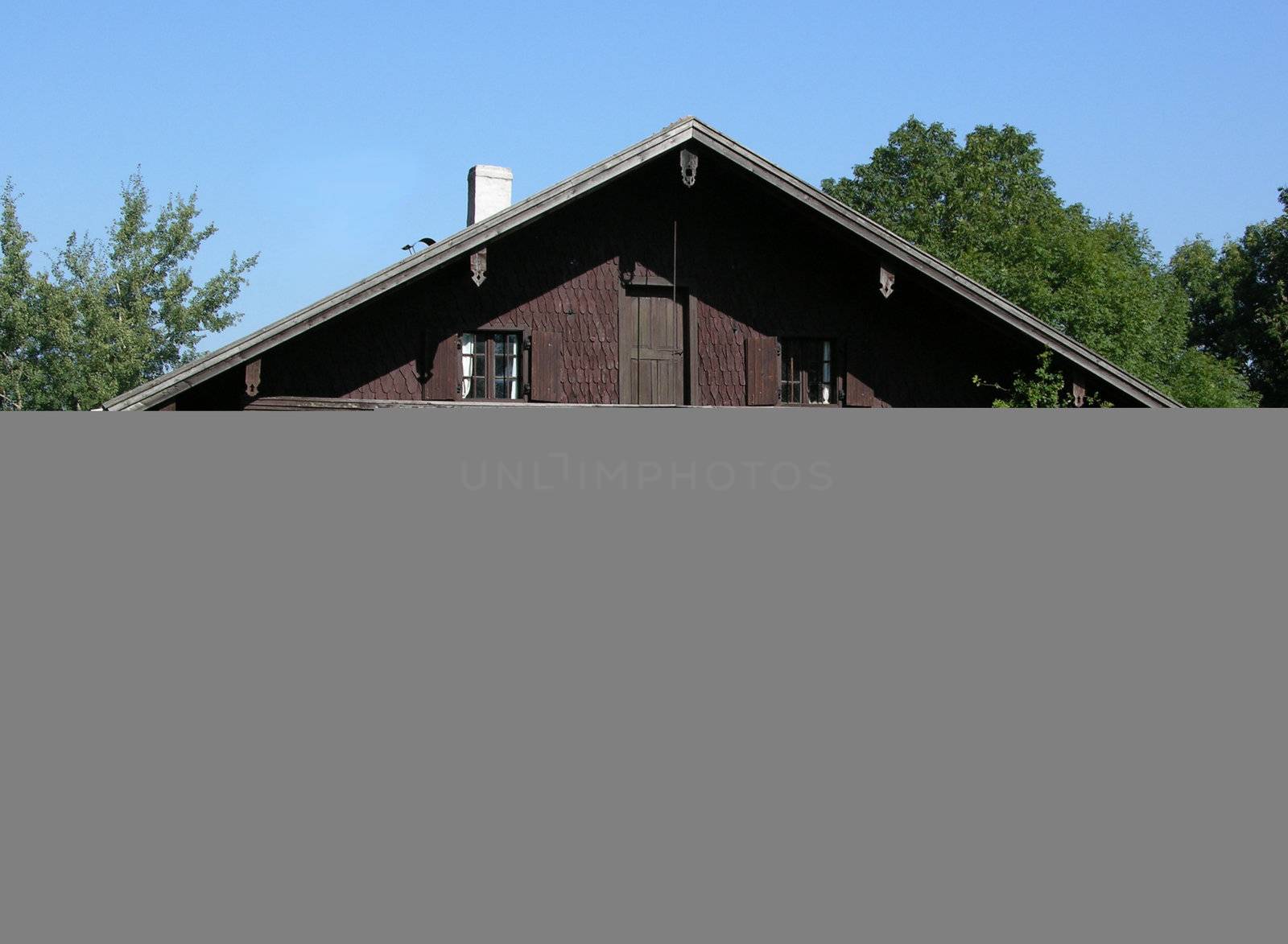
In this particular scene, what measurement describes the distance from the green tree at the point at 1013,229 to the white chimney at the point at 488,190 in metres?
12.0

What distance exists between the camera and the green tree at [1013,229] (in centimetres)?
2667

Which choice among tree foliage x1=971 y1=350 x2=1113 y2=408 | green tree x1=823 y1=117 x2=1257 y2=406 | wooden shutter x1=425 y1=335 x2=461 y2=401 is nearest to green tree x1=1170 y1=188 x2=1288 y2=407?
green tree x1=823 y1=117 x2=1257 y2=406

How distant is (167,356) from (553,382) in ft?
95.9

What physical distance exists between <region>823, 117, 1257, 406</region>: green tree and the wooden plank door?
12734 millimetres

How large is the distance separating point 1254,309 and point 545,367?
40.3m

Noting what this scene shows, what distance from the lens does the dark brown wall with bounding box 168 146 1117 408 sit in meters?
14.0

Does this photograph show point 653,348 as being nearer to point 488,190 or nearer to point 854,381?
point 854,381

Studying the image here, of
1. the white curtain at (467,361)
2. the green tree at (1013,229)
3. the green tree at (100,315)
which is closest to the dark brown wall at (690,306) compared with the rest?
the white curtain at (467,361)

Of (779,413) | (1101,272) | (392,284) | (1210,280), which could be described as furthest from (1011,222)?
(779,413)

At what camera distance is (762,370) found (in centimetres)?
1478

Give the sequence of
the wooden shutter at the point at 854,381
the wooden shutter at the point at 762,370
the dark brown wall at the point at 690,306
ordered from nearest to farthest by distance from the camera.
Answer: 1. the dark brown wall at the point at 690,306
2. the wooden shutter at the point at 762,370
3. the wooden shutter at the point at 854,381

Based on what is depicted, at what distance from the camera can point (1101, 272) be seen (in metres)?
25.1

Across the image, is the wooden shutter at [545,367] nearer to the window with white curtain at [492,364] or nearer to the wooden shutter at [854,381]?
the window with white curtain at [492,364]

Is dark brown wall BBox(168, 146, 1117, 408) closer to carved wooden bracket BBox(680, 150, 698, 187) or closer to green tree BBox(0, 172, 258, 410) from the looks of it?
carved wooden bracket BBox(680, 150, 698, 187)
